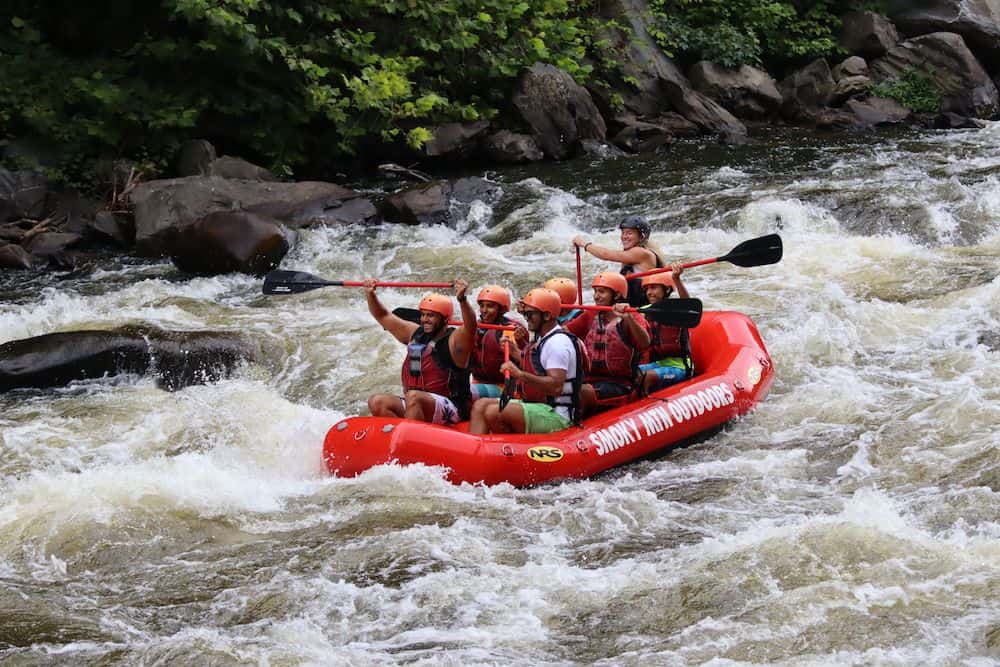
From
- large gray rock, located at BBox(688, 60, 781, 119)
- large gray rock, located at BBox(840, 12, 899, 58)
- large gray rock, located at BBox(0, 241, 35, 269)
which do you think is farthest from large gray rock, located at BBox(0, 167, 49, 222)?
large gray rock, located at BBox(840, 12, 899, 58)

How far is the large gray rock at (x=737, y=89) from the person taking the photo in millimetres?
15953

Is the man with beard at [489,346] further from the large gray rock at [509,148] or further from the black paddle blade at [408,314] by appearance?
the large gray rock at [509,148]

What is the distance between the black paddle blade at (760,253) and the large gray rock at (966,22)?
1234 centimetres

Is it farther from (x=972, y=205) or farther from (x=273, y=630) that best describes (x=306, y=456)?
(x=972, y=205)

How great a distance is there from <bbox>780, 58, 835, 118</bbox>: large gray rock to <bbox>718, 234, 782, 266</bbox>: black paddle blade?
31.6 feet

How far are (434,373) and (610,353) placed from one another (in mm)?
969

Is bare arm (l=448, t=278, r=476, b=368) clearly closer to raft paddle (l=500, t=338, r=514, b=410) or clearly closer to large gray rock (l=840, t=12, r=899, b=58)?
raft paddle (l=500, t=338, r=514, b=410)

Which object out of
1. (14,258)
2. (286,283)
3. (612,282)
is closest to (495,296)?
(612,282)

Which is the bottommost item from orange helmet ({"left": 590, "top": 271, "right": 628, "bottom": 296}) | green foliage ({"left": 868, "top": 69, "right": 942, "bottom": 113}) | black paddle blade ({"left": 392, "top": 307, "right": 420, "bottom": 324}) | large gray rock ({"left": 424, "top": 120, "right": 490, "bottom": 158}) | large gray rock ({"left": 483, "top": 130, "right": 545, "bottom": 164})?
green foliage ({"left": 868, "top": 69, "right": 942, "bottom": 113})

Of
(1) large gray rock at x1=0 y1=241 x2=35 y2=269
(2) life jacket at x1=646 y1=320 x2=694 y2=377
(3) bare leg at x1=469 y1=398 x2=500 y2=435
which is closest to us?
(3) bare leg at x1=469 y1=398 x2=500 y2=435

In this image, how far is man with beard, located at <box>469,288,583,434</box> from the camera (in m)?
6.05

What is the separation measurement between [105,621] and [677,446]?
120 inches

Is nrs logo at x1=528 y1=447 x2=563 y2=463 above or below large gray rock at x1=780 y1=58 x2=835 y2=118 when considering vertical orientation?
above

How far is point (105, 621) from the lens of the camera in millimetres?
4582
